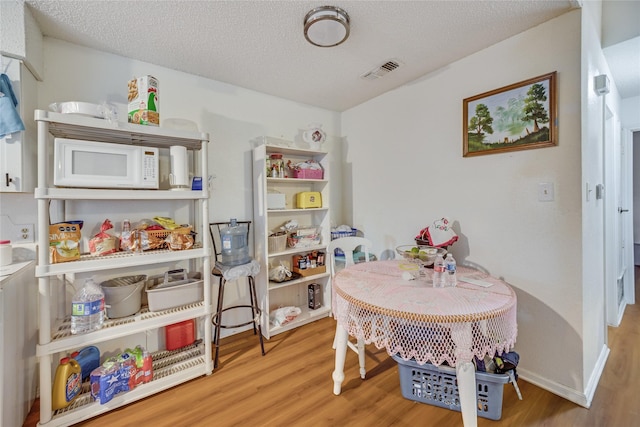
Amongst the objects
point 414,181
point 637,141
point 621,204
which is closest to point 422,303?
point 414,181

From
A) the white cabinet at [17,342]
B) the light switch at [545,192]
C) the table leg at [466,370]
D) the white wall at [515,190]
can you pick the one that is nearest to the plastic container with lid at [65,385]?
the white cabinet at [17,342]

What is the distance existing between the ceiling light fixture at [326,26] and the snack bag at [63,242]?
1823 mm

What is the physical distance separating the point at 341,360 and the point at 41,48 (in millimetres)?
2745

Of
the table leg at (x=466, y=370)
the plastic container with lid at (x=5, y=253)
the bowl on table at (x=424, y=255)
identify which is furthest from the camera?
the bowl on table at (x=424, y=255)

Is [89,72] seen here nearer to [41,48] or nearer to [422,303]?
[41,48]

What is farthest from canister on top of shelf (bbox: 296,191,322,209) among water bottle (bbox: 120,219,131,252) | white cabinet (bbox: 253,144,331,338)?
water bottle (bbox: 120,219,131,252)

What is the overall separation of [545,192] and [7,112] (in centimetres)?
307

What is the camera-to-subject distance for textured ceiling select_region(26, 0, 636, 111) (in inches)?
60.6

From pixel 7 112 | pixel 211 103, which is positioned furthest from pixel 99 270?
pixel 211 103

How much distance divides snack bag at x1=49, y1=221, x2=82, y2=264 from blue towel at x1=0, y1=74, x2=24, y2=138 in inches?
20.8

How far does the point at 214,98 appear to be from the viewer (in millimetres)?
2418

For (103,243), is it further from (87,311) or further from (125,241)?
(87,311)

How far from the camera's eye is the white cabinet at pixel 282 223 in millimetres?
2436

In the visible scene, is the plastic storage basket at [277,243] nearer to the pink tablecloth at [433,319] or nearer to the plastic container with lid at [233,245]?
the plastic container with lid at [233,245]
